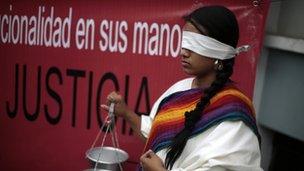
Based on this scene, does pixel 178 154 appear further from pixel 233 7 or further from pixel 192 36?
pixel 233 7

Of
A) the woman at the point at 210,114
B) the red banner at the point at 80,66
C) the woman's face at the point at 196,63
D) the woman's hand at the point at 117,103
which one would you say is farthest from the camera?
the red banner at the point at 80,66

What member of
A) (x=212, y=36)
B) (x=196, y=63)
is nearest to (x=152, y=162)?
(x=196, y=63)

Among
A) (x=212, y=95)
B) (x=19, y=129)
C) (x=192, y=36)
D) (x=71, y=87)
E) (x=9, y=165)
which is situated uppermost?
(x=192, y=36)

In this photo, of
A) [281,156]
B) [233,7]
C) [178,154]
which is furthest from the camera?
[281,156]

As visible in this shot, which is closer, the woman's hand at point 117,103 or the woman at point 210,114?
the woman at point 210,114

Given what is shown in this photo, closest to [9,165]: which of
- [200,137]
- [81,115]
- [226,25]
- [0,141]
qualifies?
[0,141]

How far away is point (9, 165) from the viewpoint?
3.07 meters

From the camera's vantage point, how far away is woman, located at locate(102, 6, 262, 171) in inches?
59.4

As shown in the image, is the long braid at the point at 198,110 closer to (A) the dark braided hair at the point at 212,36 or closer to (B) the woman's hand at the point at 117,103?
(A) the dark braided hair at the point at 212,36

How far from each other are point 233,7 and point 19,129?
1.82 metres

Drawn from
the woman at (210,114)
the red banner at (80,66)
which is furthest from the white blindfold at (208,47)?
the red banner at (80,66)

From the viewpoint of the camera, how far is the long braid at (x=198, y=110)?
63.1 inches

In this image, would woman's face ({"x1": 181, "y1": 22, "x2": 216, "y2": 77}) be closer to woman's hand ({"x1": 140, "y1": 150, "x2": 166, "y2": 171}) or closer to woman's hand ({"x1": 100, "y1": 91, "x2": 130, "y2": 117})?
woman's hand ({"x1": 140, "y1": 150, "x2": 166, "y2": 171})

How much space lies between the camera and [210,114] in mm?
1580
